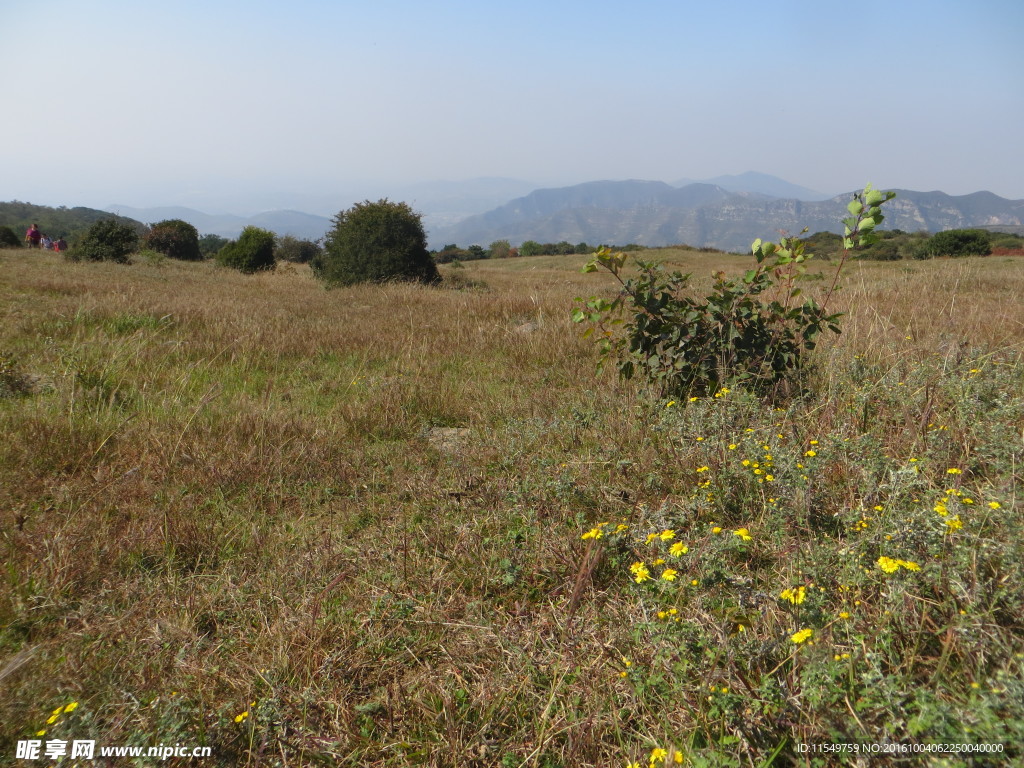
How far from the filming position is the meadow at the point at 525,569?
1436 millimetres

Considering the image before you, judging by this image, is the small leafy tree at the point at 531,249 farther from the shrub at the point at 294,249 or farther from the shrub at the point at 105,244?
the shrub at the point at 105,244

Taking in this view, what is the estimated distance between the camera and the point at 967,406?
8.64 feet

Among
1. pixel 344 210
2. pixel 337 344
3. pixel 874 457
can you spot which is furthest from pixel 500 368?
pixel 344 210

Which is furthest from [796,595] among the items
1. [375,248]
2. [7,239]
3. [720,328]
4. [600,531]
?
[7,239]

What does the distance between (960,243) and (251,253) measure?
28573 mm

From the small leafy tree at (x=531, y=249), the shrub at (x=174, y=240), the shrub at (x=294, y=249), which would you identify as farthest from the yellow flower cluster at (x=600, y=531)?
the small leafy tree at (x=531, y=249)

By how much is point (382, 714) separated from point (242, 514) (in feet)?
4.97

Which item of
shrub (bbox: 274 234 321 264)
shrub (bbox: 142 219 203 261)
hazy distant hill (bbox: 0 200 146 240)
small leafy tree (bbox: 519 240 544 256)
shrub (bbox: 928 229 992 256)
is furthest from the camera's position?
hazy distant hill (bbox: 0 200 146 240)

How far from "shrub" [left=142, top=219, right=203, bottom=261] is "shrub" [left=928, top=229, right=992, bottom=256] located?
1274 inches

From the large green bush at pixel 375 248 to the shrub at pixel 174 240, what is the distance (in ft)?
46.2

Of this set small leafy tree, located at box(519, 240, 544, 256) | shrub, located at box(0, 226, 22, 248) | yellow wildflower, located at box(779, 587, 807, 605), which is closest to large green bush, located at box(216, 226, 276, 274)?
shrub, located at box(0, 226, 22, 248)

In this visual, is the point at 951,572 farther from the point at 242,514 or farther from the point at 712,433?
the point at 242,514

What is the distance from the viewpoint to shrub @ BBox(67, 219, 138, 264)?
57.5ft

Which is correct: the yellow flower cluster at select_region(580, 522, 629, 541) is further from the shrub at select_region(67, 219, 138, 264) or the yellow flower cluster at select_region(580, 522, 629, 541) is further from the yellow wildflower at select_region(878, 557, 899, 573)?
the shrub at select_region(67, 219, 138, 264)
